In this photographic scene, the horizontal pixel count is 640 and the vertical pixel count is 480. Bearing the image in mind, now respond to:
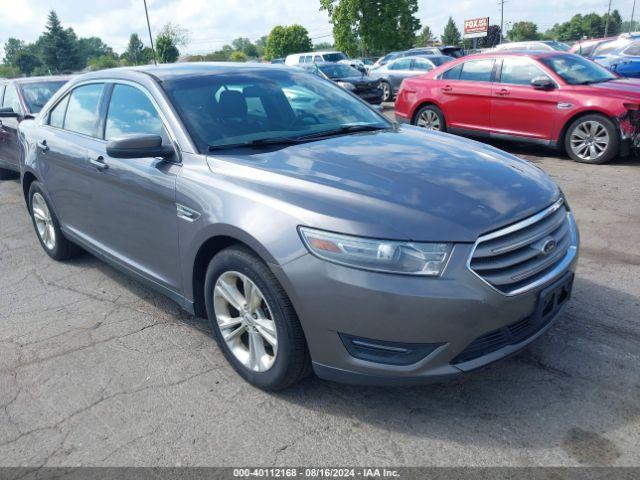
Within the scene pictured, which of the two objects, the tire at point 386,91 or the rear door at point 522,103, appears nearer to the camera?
the rear door at point 522,103

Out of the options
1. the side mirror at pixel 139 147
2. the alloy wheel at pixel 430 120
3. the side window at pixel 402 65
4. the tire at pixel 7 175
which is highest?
the side window at pixel 402 65

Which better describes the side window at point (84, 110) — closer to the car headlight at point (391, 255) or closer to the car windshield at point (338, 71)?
the car headlight at point (391, 255)

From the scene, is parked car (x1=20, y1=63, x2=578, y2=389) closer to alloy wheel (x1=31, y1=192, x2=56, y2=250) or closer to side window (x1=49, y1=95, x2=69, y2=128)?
side window (x1=49, y1=95, x2=69, y2=128)

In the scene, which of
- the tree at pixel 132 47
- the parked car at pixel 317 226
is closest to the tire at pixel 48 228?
the parked car at pixel 317 226

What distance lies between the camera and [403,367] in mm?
2441

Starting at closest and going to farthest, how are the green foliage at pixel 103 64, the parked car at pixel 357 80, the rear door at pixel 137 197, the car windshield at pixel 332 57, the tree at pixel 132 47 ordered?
the rear door at pixel 137 197
the parked car at pixel 357 80
the car windshield at pixel 332 57
the green foliage at pixel 103 64
the tree at pixel 132 47

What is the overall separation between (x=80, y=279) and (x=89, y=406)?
203cm

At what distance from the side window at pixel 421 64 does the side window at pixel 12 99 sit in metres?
12.3

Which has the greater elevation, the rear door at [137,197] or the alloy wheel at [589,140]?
the rear door at [137,197]

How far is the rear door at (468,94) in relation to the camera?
8898 mm

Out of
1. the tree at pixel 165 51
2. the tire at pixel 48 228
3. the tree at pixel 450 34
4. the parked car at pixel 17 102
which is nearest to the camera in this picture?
the tire at pixel 48 228

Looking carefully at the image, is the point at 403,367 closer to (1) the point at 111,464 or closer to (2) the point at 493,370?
(2) the point at 493,370

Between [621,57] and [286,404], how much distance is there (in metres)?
15.9

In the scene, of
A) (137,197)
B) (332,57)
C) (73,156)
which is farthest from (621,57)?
(332,57)
